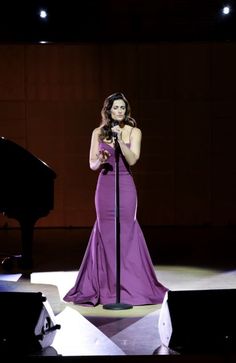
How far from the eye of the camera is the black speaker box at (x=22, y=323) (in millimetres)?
2889

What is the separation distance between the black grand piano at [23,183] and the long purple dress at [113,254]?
49.0 inches

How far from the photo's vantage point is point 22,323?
2926 mm

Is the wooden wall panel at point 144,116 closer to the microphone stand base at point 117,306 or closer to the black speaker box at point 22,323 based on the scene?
the microphone stand base at point 117,306

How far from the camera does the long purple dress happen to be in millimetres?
4922

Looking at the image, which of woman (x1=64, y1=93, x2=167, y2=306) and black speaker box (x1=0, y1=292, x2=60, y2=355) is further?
woman (x1=64, y1=93, x2=167, y2=306)

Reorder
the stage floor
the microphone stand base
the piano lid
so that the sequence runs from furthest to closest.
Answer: the piano lid, the microphone stand base, the stage floor

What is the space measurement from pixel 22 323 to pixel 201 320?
2.75 ft

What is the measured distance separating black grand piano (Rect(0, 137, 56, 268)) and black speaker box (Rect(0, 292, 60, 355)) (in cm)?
309

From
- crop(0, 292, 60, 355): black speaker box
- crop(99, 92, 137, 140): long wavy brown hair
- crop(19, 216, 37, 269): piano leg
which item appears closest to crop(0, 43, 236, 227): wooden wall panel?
crop(19, 216, 37, 269): piano leg

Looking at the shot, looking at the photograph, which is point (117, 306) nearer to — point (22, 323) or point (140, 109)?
point (22, 323)

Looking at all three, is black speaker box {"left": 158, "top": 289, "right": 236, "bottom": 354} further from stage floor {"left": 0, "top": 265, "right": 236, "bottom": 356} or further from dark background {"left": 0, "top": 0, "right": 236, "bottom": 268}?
dark background {"left": 0, "top": 0, "right": 236, "bottom": 268}

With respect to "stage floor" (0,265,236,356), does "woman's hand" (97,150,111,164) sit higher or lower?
higher

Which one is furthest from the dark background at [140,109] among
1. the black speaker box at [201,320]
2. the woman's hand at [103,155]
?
the black speaker box at [201,320]

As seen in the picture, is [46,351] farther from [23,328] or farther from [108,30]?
[108,30]
